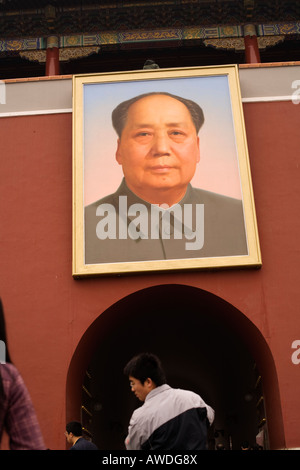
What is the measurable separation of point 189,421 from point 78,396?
4056mm

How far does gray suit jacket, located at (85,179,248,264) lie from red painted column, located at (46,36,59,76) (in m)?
3.17

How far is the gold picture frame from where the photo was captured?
665cm

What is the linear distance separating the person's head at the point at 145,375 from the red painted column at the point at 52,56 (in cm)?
686

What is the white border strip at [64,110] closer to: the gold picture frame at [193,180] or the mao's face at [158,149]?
the gold picture frame at [193,180]

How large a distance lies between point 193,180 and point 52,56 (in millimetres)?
3752

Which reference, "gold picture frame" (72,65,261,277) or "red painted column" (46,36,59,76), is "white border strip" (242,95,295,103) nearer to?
"gold picture frame" (72,65,261,277)

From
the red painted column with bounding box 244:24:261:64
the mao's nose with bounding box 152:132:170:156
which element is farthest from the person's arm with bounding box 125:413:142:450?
the red painted column with bounding box 244:24:261:64

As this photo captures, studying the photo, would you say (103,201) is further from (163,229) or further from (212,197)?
(212,197)

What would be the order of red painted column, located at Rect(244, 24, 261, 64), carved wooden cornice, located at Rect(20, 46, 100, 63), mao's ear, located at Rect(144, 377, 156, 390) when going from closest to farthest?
mao's ear, located at Rect(144, 377, 156, 390) < red painted column, located at Rect(244, 24, 261, 64) < carved wooden cornice, located at Rect(20, 46, 100, 63)

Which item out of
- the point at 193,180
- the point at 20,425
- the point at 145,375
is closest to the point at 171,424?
the point at 145,375

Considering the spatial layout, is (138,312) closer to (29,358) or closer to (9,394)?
(29,358)

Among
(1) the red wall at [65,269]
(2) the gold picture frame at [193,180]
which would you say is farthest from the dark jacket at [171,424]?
(2) the gold picture frame at [193,180]

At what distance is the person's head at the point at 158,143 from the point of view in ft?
23.2

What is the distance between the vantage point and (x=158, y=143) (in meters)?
7.26
